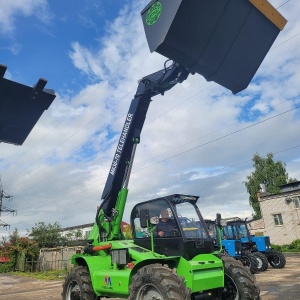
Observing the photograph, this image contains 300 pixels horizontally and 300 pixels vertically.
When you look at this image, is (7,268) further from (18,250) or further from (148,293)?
(148,293)

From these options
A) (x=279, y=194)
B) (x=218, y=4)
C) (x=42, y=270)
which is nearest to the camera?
(x=218, y=4)

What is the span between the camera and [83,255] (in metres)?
7.95

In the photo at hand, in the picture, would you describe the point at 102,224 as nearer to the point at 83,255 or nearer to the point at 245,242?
the point at 83,255

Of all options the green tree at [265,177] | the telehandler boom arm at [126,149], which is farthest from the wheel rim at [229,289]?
the green tree at [265,177]

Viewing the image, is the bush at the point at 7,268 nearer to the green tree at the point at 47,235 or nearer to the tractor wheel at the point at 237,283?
the green tree at the point at 47,235

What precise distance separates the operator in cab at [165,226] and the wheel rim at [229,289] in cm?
141

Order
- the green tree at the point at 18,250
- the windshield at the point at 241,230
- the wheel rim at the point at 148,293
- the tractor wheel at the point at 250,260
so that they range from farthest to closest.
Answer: the green tree at the point at 18,250 < the windshield at the point at 241,230 < the tractor wheel at the point at 250,260 < the wheel rim at the point at 148,293

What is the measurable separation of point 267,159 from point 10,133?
4923cm

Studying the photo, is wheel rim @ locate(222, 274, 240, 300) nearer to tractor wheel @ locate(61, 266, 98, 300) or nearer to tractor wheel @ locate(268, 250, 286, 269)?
tractor wheel @ locate(61, 266, 98, 300)

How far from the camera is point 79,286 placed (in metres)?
7.18

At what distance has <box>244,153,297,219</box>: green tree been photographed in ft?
157

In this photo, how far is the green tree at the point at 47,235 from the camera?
112ft

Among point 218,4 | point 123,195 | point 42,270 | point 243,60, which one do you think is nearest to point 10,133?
point 123,195

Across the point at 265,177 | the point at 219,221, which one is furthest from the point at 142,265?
the point at 265,177
